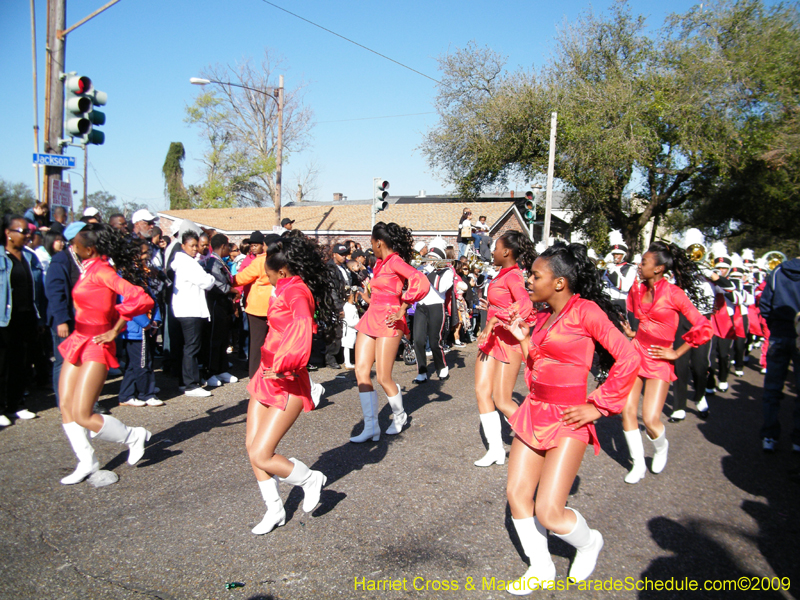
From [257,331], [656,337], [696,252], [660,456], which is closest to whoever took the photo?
[660,456]

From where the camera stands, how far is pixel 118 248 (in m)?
4.67

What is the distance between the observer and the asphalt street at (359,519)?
3.24 m

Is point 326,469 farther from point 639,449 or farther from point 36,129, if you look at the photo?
point 36,129

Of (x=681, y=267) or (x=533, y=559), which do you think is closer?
(x=533, y=559)

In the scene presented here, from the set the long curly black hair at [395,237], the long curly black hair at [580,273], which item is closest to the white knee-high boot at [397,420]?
the long curly black hair at [395,237]

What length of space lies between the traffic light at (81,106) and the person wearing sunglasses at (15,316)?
2291 mm

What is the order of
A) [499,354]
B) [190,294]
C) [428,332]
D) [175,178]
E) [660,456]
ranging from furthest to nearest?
1. [175,178]
2. [428,332]
3. [190,294]
4. [660,456]
5. [499,354]

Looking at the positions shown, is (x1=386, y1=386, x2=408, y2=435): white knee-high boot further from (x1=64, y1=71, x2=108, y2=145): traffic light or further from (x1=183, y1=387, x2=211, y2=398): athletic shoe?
(x1=64, y1=71, x2=108, y2=145): traffic light

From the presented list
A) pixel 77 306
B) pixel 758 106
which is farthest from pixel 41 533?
pixel 758 106

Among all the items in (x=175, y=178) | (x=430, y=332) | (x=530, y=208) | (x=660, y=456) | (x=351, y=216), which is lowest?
(x=660, y=456)

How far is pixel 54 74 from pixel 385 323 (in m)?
6.39

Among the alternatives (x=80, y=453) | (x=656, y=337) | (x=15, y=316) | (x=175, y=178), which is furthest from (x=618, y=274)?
(x=175, y=178)

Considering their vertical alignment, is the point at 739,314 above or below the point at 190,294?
below

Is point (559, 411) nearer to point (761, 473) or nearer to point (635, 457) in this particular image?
point (635, 457)
